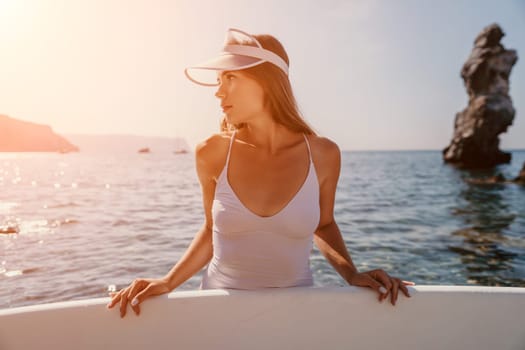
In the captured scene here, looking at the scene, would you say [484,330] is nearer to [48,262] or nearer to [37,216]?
[48,262]

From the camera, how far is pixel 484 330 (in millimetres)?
1752

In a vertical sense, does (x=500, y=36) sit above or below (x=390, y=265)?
above

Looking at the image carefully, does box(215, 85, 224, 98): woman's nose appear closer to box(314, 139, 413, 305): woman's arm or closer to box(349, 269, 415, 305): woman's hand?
box(314, 139, 413, 305): woman's arm

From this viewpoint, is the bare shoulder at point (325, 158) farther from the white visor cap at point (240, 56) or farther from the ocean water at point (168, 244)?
the ocean water at point (168, 244)

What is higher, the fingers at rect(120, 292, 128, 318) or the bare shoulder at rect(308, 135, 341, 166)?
the bare shoulder at rect(308, 135, 341, 166)

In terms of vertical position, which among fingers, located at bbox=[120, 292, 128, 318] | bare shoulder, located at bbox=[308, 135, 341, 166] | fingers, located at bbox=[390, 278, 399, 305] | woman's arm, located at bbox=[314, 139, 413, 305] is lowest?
fingers, located at bbox=[120, 292, 128, 318]

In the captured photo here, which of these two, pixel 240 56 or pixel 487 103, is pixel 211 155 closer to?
pixel 240 56

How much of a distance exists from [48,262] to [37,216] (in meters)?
6.68

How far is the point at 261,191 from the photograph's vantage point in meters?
1.88

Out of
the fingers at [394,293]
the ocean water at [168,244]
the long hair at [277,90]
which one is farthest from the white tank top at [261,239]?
the ocean water at [168,244]

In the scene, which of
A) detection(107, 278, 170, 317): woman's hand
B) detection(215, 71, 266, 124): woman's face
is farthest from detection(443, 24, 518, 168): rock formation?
detection(107, 278, 170, 317): woman's hand

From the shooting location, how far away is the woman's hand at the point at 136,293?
5.47ft

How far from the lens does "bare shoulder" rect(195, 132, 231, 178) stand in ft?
6.46

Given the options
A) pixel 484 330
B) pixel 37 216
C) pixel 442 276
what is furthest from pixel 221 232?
pixel 37 216
